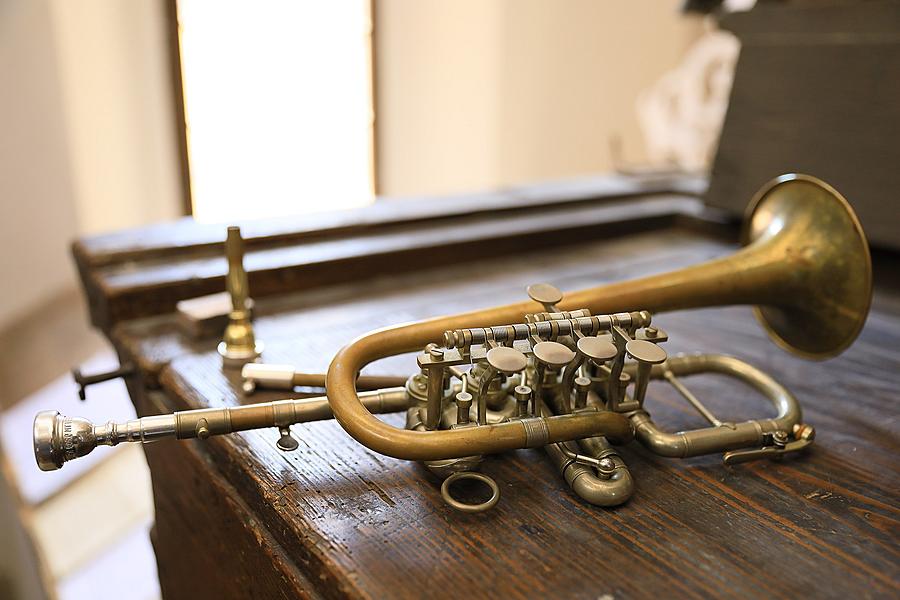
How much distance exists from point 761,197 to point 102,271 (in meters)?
1.14

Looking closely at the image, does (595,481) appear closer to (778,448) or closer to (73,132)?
(778,448)

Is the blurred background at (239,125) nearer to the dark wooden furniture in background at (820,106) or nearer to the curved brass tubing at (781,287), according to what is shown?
the dark wooden furniture in background at (820,106)

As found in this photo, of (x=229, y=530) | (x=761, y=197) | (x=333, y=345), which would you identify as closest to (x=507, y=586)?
(x=229, y=530)

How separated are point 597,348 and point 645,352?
0.05 metres

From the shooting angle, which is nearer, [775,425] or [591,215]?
[775,425]

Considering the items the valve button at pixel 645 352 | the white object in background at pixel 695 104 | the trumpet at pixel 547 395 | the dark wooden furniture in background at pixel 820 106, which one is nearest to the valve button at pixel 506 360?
the trumpet at pixel 547 395

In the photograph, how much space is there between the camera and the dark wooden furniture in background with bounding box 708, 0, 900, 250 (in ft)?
4.78

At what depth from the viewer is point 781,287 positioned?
101 centimetres

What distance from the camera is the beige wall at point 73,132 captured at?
283 cm

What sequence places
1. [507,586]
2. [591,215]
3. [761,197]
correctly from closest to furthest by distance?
1. [507,586]
2. [761,197]
3. [591,215]

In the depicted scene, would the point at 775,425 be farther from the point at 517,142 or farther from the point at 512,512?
the point at 517,142

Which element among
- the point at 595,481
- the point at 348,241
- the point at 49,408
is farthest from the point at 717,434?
the point at 49,408

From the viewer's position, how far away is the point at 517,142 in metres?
4.34

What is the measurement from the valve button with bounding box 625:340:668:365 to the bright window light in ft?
9.92
